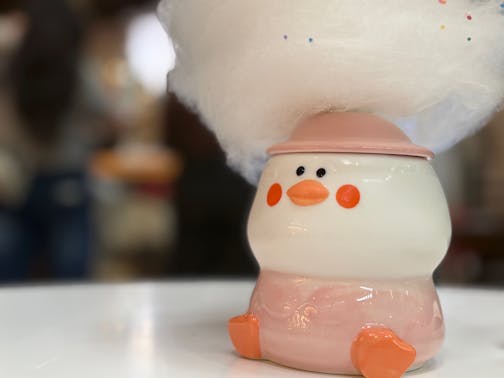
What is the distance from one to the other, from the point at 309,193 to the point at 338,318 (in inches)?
3.5

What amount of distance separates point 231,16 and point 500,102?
0.22 metres

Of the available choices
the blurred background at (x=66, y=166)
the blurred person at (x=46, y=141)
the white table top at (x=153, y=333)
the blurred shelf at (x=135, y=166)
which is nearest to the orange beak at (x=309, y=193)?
the white table top at (x=153, y=333)

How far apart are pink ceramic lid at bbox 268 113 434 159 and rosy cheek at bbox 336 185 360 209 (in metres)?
0.03

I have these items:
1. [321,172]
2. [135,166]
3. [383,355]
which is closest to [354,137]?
[321,172]

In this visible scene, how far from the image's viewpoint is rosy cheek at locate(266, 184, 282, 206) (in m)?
0.49

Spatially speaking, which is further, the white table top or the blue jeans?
the blue jeans

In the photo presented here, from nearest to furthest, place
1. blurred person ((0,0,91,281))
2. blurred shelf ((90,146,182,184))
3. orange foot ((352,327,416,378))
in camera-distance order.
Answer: orange foot ((352,327,416,378))
blurred person ((0,0,91,281))
blurred shelf ((90,146,182,184))

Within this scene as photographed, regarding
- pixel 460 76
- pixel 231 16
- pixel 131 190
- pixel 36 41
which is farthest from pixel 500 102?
pixel 131 190

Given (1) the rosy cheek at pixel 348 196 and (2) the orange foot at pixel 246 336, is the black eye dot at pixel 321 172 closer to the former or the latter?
(1) the rosy cheek at pixel 348 196

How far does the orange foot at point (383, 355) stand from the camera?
1.43ft

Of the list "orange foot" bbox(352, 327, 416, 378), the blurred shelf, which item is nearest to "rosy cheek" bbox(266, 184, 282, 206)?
"orange foot" bbox(352, 327, 416, 378)

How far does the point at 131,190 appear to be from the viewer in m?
2.71

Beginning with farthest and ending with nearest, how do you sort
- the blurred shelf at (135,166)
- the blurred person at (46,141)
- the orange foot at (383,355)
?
the blurred shelf at (135,166) → the blurred person at (46,141) → the orange foot at (383,355)

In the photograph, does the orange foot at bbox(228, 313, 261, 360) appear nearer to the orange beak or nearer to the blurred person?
the orange beak
